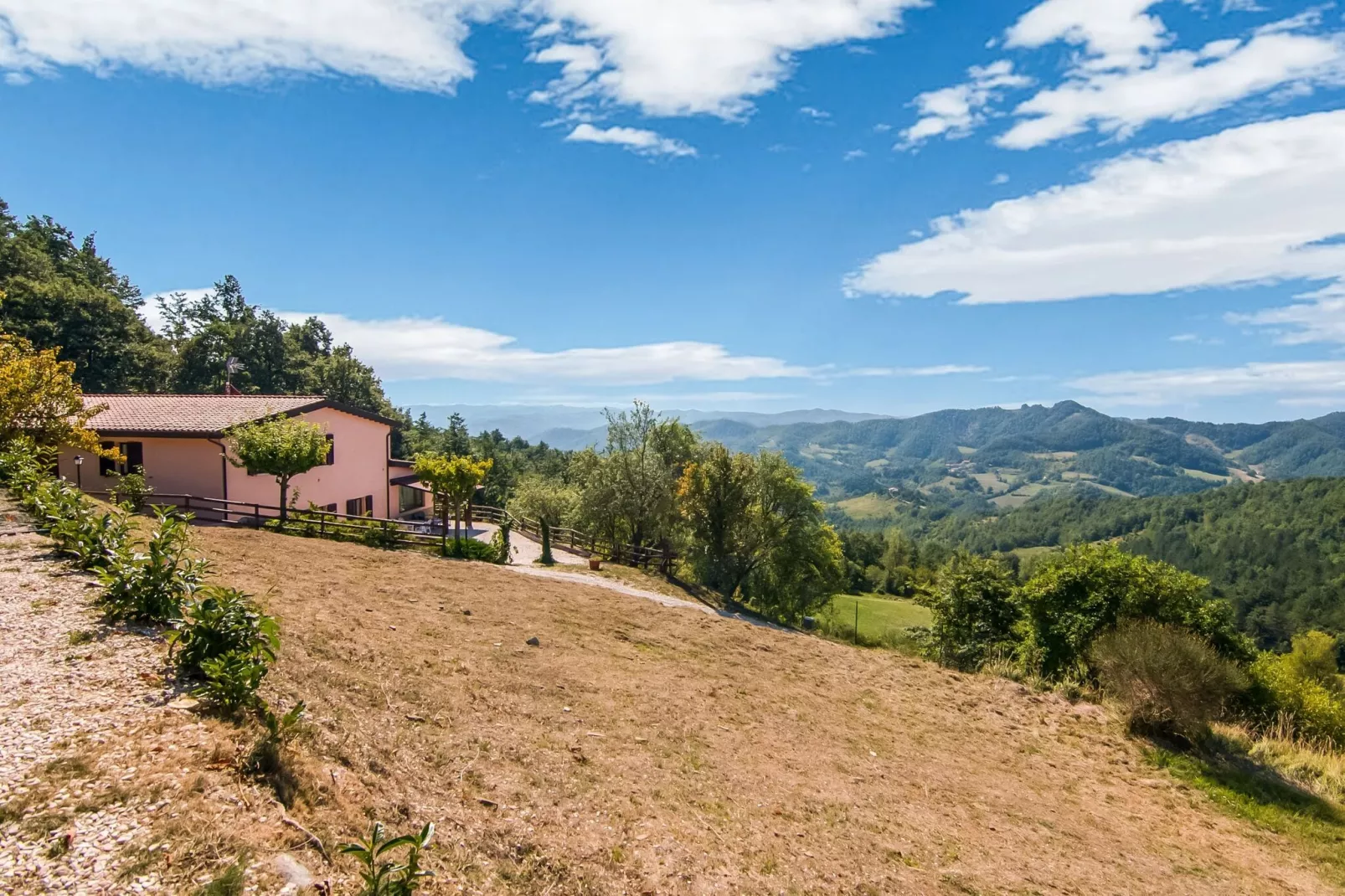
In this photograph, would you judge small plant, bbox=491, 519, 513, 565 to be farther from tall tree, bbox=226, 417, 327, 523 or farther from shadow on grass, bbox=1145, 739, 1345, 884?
shadow on grass, bbox=1145, 739, 1345, 884

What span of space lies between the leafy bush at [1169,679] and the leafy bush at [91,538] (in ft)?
50.9

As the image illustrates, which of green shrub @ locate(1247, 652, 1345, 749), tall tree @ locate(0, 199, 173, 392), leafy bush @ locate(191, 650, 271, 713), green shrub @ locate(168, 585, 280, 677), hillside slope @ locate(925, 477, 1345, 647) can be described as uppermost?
tall tree @ locate(0, 199, 173, 392)

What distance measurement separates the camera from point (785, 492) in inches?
1244

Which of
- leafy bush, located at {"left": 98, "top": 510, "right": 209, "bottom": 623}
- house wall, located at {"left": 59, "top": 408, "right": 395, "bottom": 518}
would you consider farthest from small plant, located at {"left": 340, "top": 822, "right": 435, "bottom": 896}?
house wall, located at {"left": 59, "top": 408, "right": 395, "bottom": 518}

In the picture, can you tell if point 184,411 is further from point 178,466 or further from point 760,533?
point 760,533

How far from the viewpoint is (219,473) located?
22.2 metres

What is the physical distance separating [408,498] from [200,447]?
44.6 ft

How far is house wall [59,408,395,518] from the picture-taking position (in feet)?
73.0

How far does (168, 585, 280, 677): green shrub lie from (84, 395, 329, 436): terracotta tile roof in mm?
18511

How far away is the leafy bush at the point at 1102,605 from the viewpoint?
13.8m

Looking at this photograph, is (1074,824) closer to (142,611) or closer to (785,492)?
(142,611)

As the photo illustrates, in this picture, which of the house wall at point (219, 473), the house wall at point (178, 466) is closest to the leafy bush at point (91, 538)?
the house wall at point (219, 473)

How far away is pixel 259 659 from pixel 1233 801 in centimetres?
1307

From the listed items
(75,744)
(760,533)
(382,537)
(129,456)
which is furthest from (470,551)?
(75,744)
